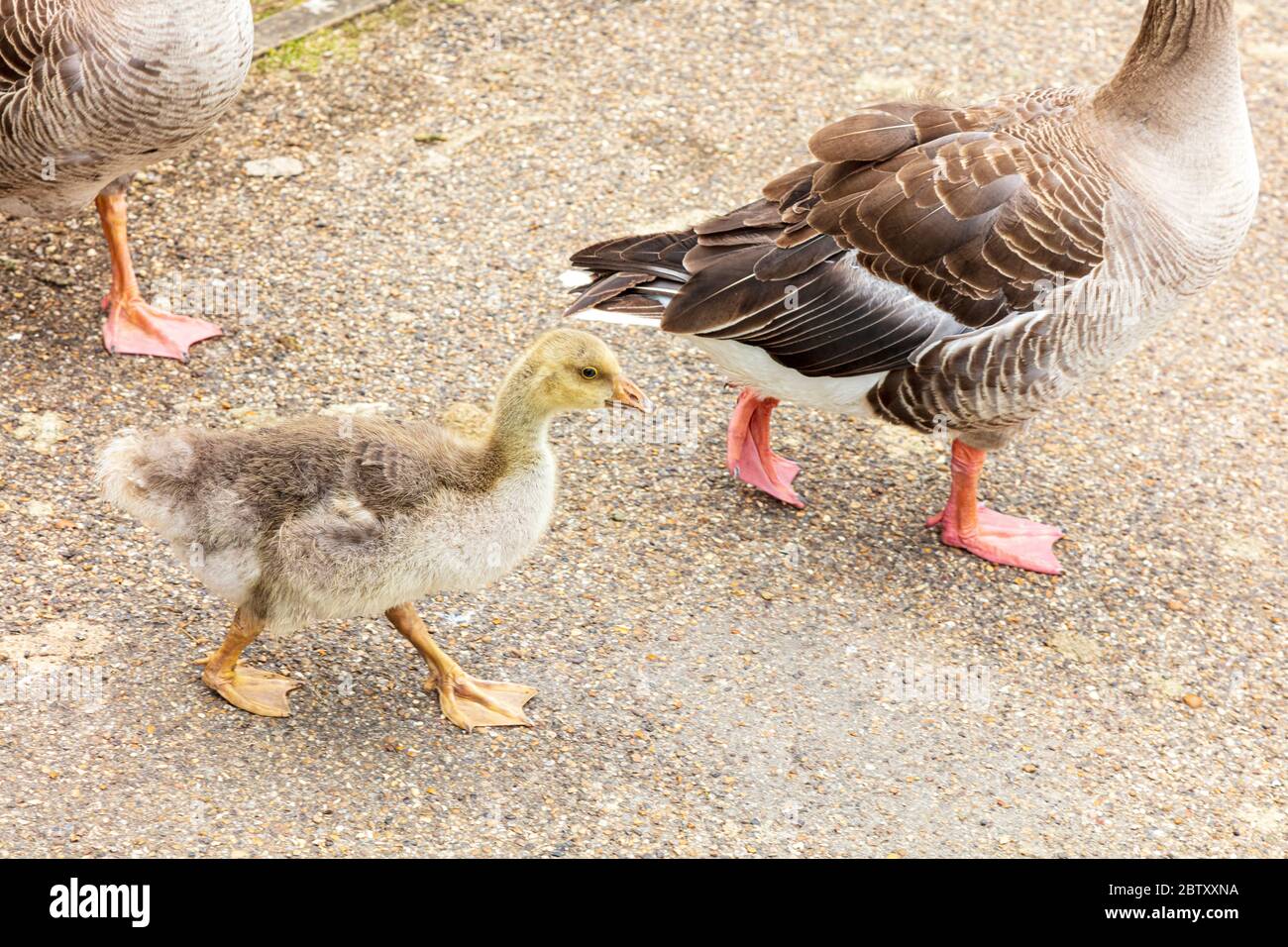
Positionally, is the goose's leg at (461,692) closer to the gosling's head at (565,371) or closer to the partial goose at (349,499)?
the partial goose at (349,499)

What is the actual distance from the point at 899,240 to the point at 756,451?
3.89ft

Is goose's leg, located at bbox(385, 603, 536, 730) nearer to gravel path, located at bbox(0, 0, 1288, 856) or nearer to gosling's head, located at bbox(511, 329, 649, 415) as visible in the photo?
gravel path, located at bbox(0, 0, 1288, 856)

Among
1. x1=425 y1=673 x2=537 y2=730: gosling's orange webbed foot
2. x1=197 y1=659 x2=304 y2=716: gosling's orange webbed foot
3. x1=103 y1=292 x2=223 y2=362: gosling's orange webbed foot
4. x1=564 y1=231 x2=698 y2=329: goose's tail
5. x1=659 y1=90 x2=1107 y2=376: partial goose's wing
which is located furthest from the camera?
x1=103 y1=292 x2=223 y2=362: gosling's orange webbed foot

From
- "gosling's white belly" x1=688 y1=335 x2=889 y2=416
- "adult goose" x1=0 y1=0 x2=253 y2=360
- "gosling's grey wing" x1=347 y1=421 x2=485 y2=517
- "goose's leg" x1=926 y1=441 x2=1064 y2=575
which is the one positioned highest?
"adult goose" x1=0 y1=0 x2=253 y2=360

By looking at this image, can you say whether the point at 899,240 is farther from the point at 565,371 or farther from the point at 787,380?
the point at 565,371

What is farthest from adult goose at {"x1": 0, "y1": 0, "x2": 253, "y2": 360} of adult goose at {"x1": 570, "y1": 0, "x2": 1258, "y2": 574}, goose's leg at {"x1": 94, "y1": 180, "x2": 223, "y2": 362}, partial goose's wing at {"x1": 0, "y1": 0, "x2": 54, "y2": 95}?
adult goose at {"x1": 570, "y1": 0, "x2": 1258, "y2": 574}

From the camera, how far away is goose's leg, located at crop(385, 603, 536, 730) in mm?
5023

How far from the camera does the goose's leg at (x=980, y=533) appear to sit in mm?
6184

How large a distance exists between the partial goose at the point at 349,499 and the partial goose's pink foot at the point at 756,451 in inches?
60.9

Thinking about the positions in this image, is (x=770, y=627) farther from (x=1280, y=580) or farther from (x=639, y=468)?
(x=1280, y=580)

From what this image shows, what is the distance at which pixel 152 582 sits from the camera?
18.0 ft

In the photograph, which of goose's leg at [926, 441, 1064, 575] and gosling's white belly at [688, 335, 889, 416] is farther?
goose's leg at [926, 441, 1064, 575]

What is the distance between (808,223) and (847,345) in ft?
1.72
